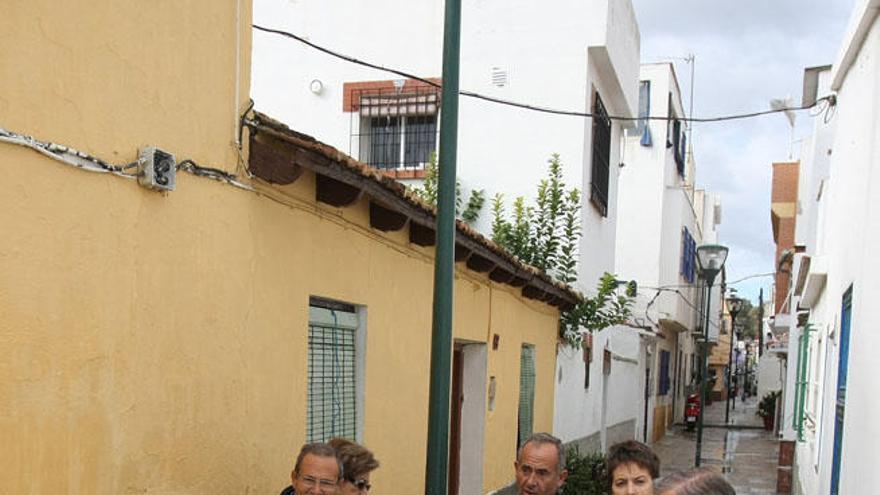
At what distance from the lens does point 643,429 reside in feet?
75.6

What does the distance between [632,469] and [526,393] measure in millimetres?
8065

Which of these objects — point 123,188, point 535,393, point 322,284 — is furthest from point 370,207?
point 535,393

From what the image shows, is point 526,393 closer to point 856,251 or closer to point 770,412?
point 856,251

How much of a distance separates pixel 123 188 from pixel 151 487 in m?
1.37

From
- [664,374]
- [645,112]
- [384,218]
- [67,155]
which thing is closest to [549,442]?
[384,218]

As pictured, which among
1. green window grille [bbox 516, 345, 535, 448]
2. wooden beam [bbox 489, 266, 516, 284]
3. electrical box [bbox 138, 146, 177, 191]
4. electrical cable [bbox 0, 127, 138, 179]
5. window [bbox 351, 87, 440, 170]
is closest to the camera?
electrical cable [bbox 0, 127, 138, 179]

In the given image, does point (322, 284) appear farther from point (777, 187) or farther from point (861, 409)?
point (777, 187)

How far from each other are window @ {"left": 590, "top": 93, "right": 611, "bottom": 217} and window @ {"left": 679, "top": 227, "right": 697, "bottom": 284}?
457 inches

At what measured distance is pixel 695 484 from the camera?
2.32m

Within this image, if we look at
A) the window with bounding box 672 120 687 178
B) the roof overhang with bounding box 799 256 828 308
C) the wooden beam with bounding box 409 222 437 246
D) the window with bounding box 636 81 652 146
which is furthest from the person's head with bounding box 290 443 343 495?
the window with bounding box 672 120 687 178

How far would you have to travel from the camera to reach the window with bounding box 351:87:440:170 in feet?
42.0

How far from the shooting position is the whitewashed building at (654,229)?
22672 millimetres

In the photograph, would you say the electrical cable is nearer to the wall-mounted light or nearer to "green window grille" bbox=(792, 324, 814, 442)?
the wall-mounted light

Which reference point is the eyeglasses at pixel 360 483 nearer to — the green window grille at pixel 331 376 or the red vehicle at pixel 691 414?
the green window grille at pixel 331 376
